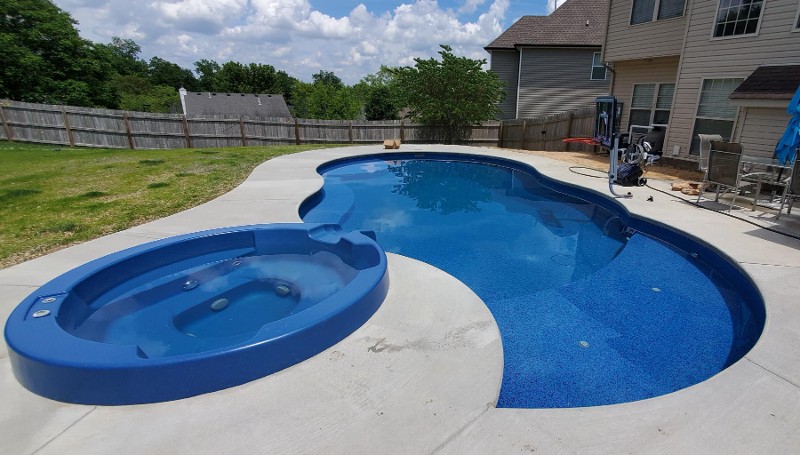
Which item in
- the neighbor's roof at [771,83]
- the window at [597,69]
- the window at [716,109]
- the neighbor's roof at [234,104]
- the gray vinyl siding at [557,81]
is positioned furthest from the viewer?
the neighbor's roof at [234,104]

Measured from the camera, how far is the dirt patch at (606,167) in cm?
957

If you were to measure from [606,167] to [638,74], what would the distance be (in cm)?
348

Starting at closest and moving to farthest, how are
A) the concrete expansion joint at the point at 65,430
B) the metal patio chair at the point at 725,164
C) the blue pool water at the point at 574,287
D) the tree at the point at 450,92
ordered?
the concrete expansion joint at the point at 65,430 → the blue pool water at the point at 574,287 → the metal patio chair at the point at 725,164 → the tree at the point at 450,92

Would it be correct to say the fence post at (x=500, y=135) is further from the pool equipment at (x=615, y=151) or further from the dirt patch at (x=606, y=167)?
the pool equipment at (x=615, y=151)

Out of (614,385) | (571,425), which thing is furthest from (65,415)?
(614,385)

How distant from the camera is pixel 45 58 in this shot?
24.7 metres

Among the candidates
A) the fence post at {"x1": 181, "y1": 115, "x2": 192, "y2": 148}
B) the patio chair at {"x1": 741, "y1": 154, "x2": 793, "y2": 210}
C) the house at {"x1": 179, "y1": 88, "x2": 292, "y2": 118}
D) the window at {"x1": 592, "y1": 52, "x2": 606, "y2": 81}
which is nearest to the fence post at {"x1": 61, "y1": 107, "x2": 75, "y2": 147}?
the fence post at {"x1": 181, "y1": 115, "x2": 192, "y2": 148}

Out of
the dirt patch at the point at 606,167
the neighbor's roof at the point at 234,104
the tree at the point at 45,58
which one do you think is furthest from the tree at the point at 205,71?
the dirt patch at the point at 606,167

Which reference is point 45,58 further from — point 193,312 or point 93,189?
point 193,312

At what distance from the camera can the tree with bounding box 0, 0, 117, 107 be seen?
22625mm

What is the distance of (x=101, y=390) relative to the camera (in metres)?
2.38

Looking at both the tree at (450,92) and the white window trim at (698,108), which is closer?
the white window trim at (698,108)

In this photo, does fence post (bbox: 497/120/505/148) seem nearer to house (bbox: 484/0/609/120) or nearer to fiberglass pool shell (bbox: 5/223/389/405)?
house (bbox: 484/0/609/120)

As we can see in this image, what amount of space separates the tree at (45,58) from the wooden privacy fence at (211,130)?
11.8 meters
